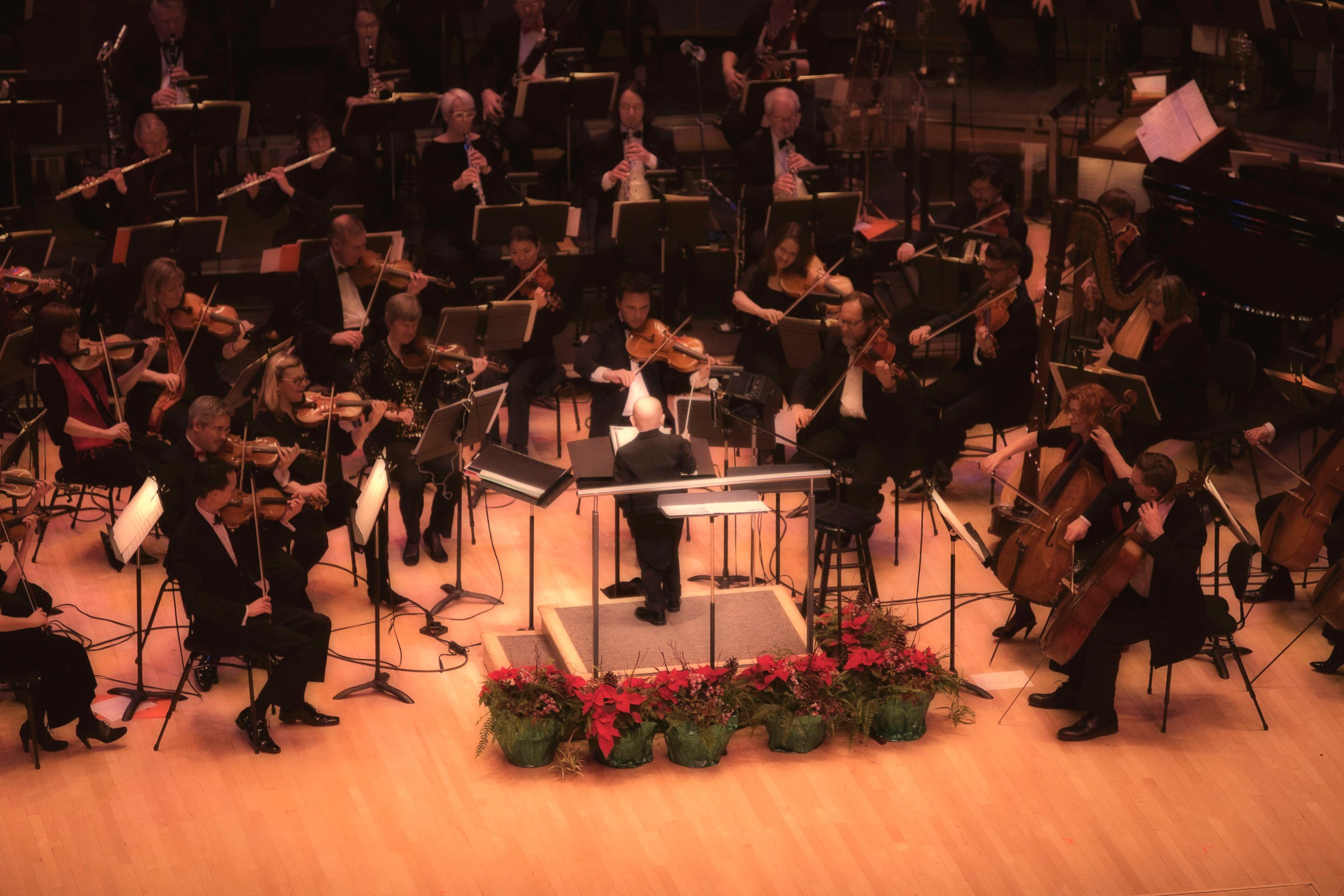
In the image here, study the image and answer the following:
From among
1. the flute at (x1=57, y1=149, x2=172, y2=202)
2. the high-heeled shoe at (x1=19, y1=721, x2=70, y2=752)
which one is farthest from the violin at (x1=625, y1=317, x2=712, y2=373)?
the high-heeled shoe at (x1=19, y1=721, x2=70, y2=752)

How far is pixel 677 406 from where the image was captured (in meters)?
7.50

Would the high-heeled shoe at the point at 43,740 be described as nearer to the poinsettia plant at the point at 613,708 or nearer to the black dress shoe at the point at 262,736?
the black dress shoe at the point at 262,736

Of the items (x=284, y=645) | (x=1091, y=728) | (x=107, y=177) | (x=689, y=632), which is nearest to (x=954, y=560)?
(x=1091, y=728)

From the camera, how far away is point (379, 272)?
8305 mm

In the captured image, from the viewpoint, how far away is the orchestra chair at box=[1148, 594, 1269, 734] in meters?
6.25

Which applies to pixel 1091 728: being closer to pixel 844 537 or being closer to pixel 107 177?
pixel 844 537

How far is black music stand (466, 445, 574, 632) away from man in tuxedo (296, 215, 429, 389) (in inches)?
65.3

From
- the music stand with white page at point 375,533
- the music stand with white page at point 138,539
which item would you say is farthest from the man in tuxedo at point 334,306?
the music stand with white page at point 138,539

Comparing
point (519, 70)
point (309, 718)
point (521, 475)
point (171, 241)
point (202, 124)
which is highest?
point (519, 70)

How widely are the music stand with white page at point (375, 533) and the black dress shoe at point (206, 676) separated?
0.51 metres

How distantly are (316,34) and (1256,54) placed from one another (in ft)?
22.1

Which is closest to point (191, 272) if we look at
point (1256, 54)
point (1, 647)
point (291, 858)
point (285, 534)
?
point (285, 534)

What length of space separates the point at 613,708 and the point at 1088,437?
220 centimetres

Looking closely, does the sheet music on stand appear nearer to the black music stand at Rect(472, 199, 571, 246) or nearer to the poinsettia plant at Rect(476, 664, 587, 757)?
the poinsettia plant at Rect(476, 664, 587, 757)
